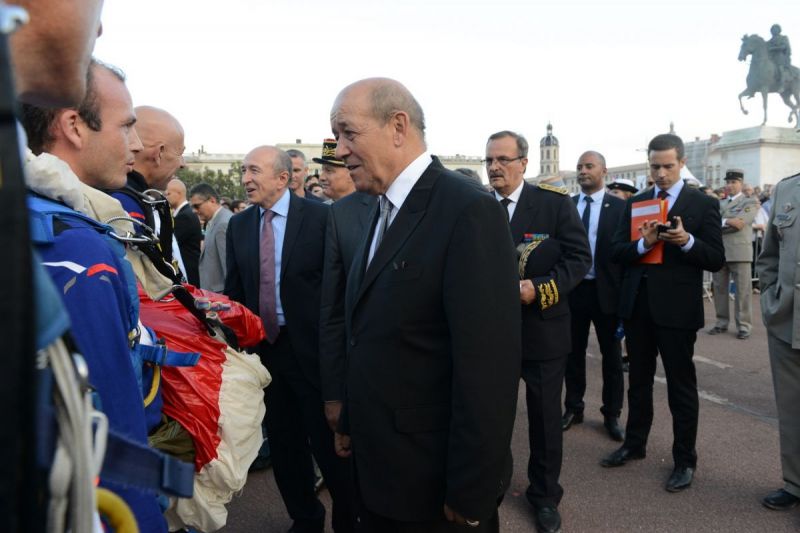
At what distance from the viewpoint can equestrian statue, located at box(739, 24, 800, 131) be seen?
23438mm

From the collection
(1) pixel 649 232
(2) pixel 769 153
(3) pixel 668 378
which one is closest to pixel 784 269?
(1) pixel 649 232

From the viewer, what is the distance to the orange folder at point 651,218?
4137mm

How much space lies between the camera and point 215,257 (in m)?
5.32

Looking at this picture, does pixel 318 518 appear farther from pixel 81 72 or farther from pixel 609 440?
pixel 81 72

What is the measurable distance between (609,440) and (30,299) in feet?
16.7

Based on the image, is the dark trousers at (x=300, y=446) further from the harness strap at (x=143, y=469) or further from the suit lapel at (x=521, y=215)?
the harness strap at (x=143, y=469)

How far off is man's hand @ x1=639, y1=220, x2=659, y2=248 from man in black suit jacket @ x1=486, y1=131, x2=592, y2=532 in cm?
51

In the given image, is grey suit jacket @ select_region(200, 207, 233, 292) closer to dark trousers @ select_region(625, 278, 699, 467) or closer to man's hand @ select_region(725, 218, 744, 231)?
dark trousers @ select_region(625, 278, 699, 467)

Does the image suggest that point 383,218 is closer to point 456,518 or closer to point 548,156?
point 456,518

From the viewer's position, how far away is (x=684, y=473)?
12.9ft

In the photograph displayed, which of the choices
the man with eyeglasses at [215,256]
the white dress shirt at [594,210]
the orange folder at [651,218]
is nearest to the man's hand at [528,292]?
the orange folder at [651,218]

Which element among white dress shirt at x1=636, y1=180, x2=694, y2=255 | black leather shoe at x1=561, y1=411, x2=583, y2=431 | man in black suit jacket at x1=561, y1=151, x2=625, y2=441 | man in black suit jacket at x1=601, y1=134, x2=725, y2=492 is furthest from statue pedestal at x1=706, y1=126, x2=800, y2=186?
man in black suit jacket at x1=601, y1=134, x2=725, y2=492

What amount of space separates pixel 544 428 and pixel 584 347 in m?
2.00

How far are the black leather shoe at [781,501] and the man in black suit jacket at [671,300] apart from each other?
0.46 m
